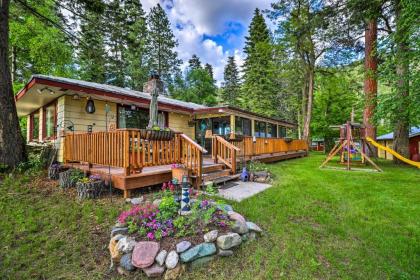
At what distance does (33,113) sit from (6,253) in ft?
35.8

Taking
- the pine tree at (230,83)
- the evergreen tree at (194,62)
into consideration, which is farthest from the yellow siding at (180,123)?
the evergreen tree at (194,62)

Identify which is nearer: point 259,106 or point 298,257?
point 298,257

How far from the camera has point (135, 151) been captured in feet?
14.6

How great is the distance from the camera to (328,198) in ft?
15.6

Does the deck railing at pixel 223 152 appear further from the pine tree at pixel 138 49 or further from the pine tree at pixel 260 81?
the pine tree at pixel 260 81

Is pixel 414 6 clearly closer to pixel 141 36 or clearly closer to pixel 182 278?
pixel 182 278

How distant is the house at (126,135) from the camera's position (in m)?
4.54

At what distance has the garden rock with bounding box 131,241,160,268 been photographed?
2.41 metres

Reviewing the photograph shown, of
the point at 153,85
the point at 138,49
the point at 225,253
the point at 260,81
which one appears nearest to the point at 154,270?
the point at 225,253

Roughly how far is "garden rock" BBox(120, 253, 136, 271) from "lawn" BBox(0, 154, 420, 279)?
104 mm

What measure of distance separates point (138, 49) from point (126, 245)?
71.3 ft

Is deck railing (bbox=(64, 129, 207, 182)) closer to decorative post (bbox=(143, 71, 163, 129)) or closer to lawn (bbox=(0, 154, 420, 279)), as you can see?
decorative post (bbox=(143, 71, 163, 129))

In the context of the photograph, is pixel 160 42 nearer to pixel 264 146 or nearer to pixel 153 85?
pixel 264 146

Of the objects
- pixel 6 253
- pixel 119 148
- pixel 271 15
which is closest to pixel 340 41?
pixel 271 15
